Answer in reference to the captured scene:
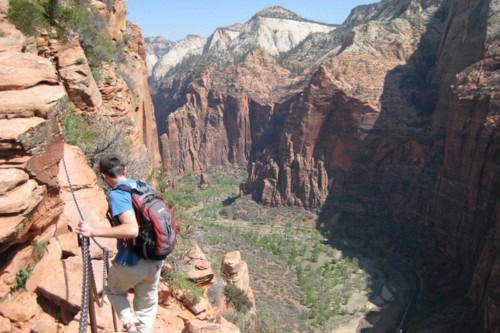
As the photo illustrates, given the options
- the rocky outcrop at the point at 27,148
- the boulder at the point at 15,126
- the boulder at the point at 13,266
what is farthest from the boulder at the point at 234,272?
the boulder at the point at 15,126

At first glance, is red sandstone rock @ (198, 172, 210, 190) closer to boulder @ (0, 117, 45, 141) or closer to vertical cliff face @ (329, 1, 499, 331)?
vertical cliff face @ (329, 1, 499, 331)

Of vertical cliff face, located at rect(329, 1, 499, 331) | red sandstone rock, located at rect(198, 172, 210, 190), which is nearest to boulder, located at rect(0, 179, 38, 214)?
→ vertical cliff face, located at rect(329, 1, 499, 331)

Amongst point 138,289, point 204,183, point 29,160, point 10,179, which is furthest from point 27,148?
point 204,183

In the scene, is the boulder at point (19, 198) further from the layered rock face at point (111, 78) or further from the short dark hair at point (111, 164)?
the layered rock face at point (111, 78)

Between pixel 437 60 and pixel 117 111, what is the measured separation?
40.7 meters

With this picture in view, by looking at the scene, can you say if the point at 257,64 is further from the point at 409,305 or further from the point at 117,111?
the point at 117,111

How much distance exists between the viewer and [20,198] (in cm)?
509

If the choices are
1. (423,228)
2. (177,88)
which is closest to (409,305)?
(423,228)

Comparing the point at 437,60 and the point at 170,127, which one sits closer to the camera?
Answer: the point at 437,60

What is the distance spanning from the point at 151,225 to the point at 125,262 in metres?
0.57

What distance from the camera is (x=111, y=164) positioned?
403cm

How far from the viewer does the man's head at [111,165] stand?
13.2ft

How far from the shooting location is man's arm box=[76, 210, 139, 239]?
12.3 ft

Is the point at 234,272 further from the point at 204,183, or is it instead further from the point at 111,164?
the point at 204,183
